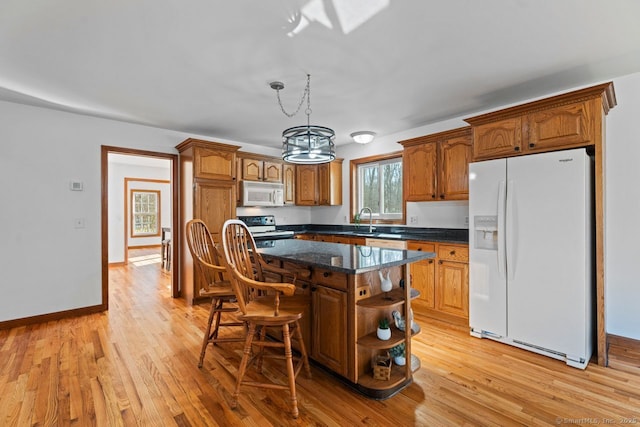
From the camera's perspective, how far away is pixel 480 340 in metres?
2.87

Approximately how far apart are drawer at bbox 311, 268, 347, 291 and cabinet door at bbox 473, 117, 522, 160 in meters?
1.96

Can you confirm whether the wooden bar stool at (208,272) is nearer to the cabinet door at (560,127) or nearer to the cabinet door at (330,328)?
the cabinet door at (330,328)

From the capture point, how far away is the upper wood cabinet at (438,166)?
3418 mm

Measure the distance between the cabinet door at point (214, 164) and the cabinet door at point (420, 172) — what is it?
237 centimetres

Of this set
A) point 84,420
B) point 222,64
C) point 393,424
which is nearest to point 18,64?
point 222,64

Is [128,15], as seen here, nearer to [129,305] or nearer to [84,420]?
[84,420]

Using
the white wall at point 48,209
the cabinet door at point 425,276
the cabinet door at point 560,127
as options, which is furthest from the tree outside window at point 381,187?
the white wall at point 48,209

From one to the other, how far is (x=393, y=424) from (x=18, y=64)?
3.74 m

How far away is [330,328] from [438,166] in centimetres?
243

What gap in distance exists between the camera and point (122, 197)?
24.1ft

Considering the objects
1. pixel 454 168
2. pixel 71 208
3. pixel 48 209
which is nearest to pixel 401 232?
pixel 454 168

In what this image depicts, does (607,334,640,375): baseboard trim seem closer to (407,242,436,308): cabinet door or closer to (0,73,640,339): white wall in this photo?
(0,73,640,339): white wall

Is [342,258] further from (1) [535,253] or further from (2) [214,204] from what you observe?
(2) [214,204]

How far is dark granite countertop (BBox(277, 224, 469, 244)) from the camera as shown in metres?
3.57
